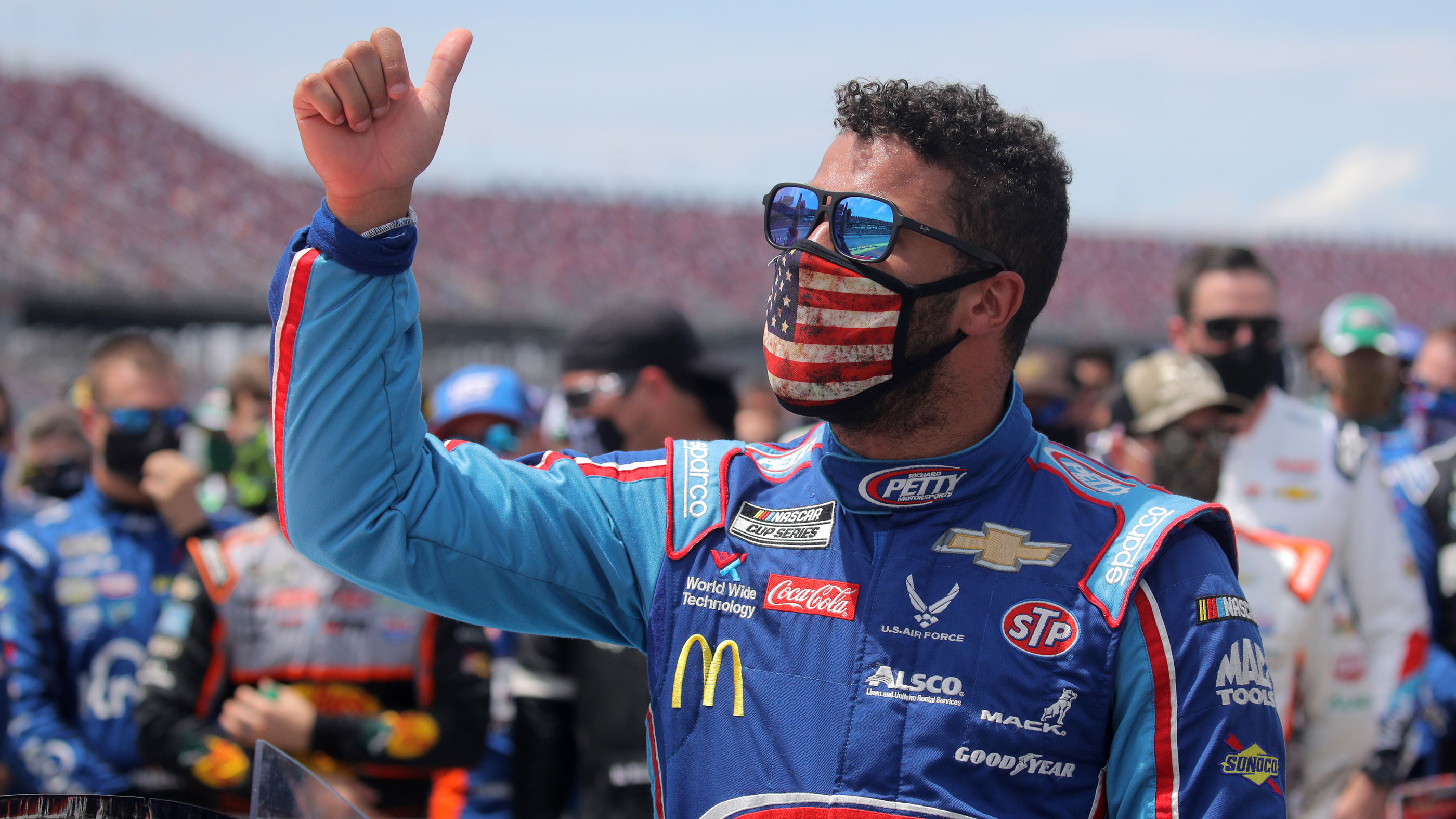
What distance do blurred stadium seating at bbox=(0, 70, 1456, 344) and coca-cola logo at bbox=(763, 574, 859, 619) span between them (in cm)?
1976

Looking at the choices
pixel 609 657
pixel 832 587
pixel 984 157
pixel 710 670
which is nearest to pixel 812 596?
pixel 832 587

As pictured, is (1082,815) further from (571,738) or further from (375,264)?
(571,738)

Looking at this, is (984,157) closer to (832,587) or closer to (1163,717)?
(832,587)

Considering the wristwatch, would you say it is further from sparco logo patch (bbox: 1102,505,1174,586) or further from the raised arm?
sparco logo patch (bbox: 1102,505,1174,586)

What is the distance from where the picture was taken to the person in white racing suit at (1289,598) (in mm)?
3295

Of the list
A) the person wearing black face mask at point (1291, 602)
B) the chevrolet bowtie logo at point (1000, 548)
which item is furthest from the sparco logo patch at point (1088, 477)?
the person wearing black face mask at point (1291, 602)

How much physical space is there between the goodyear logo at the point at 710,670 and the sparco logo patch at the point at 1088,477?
553 mm

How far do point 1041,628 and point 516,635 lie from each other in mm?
3025

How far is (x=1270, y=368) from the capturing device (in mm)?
3809

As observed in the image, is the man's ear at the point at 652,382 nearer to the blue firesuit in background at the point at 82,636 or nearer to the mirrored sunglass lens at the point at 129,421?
the blue firesuit in background at the point at 82,636

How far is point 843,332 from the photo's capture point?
5.78 ft

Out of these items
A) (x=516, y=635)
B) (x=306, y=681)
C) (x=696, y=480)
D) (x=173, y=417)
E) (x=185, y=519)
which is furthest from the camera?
(x=173, y=417)

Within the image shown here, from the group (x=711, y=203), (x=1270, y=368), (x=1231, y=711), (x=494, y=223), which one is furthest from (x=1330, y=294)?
(x=1231, y=711)

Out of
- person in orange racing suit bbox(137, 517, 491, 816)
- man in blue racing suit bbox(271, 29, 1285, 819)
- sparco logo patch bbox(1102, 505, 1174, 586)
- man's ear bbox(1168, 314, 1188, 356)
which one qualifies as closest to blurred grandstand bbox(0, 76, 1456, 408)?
person in orange racing suit bbox(137, 517, 491, 816)
